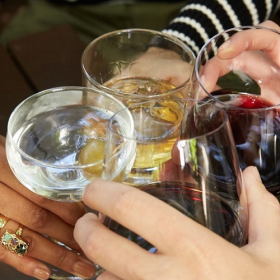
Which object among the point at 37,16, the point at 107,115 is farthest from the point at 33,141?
the point at 37,16

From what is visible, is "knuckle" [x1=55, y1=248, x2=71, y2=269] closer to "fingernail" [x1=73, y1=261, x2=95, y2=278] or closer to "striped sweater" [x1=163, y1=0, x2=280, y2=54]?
"fingernail" [x1=73, y1=261, x2=95, y2=278]

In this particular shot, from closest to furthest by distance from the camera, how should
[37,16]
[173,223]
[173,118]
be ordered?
[173,223]
[173,118]
[37,16]

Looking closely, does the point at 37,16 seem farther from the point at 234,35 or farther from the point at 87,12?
the point at 234,35

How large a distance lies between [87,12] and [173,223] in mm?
786

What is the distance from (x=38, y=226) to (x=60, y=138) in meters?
0.11

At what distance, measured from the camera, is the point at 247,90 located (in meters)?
0.55

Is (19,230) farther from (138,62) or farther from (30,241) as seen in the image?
(138,62)

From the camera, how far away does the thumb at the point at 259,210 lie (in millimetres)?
376

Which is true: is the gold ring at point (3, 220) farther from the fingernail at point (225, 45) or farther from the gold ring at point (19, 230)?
the fingernail at point (225, 45)

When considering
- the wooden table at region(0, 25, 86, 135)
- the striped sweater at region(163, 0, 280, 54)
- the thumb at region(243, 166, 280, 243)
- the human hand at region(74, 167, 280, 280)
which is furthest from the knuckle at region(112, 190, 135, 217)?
the striped sweater at region(163, 0, 280, 54)

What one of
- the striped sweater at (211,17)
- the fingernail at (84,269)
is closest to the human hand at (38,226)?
the fingernail at (84,269)

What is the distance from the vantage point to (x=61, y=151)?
503 millimetres

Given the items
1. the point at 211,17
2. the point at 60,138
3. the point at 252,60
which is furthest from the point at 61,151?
the point at 211,17

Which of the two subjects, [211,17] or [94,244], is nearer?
[94,244]
